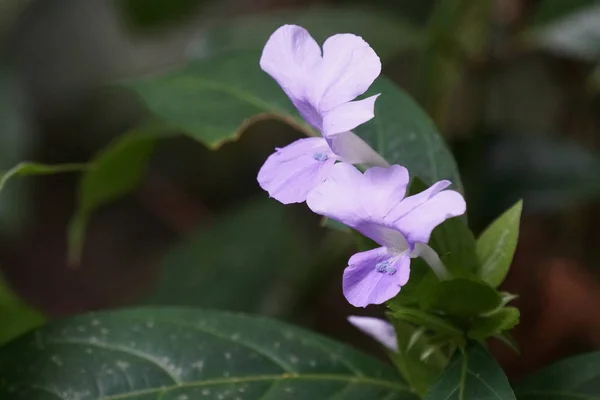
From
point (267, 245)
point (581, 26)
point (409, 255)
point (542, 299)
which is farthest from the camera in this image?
point (267, 245)

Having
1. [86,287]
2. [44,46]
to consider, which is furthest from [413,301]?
[44,46]

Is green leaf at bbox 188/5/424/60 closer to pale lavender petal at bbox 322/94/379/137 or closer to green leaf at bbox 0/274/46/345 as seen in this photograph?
green leaf at bbox 0/274/46/345

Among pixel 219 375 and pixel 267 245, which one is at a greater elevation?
pixel 219 375

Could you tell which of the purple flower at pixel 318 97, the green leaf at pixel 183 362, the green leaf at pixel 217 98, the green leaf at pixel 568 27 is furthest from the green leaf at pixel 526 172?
the purple flower at pixel 318 97

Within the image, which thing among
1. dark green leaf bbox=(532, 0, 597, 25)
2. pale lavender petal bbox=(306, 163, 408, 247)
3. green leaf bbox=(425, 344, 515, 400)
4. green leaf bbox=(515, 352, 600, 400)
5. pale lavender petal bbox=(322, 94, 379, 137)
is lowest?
green leaf bbox=(515, 352, 600, 400)

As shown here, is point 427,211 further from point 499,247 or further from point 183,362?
point 183,362

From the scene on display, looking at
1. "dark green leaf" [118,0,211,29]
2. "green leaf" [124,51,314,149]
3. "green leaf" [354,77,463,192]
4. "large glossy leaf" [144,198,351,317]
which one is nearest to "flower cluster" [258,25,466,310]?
"green leaf" [354,77,463,192]

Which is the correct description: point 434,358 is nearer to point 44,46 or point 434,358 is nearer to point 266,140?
point 266,140
